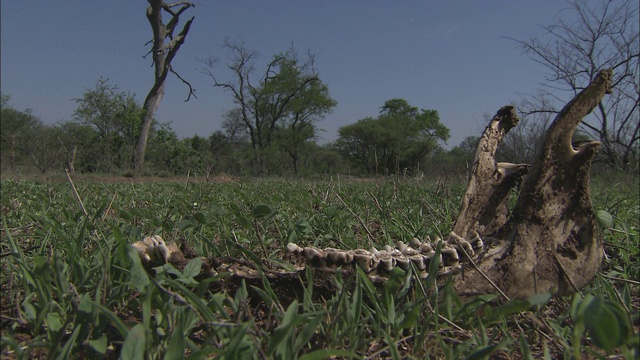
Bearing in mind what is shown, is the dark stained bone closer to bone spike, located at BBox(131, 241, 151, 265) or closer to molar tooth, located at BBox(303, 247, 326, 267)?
molar tooth, located at BBox(303, 247, 326, 267)

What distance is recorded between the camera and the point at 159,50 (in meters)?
22.1

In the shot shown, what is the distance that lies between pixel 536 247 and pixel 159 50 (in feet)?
77.1

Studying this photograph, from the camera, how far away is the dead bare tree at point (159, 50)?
21.7m

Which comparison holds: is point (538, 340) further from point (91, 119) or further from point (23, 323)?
point (91, 119)

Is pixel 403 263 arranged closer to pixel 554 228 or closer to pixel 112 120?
pixel 554 228

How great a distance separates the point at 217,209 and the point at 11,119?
49055 millimetres

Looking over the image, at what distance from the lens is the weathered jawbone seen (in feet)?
4.20

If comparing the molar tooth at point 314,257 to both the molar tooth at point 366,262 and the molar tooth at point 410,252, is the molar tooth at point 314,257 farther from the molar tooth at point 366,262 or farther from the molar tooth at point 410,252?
the molar tooth at point 410,252

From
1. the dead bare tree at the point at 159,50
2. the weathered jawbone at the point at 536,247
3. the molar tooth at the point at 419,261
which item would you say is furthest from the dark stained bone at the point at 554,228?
the dead bare tree at the point at 159,50

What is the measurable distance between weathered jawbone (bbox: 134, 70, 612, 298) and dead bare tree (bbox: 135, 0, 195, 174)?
21135 millimetres

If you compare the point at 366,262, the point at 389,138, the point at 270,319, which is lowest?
the point at 270,319

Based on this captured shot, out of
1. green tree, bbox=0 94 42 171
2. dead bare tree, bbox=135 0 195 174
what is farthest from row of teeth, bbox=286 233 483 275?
green tree, bbox=0 94 42 171

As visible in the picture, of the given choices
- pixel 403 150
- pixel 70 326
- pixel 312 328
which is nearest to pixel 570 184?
pixel 312 328

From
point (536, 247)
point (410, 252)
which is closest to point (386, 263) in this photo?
point (410, 252)
